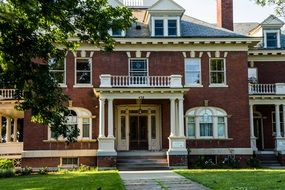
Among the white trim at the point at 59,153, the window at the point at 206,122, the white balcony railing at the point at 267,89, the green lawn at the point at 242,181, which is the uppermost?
the white balcony railing at the point at 267,89

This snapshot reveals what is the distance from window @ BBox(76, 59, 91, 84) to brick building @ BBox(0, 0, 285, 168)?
0.07 metres

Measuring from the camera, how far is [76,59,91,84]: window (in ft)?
98.4

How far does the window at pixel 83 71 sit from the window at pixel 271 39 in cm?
1388

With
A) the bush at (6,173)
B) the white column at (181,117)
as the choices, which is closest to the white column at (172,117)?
the white column at (181,117)

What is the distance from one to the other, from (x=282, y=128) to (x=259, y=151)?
3.39 metres

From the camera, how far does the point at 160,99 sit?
97.9ft

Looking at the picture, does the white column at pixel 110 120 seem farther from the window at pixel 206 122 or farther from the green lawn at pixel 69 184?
the green lawn at pixel 69 184

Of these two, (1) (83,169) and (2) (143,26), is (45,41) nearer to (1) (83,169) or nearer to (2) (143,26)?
(1) (83,169)

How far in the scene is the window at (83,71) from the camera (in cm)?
2998

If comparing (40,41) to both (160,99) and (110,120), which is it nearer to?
(110,120)

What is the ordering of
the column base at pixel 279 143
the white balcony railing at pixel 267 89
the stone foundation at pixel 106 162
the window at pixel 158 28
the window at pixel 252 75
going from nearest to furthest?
the stone foundation at pixel 106 162
the column base at pixel 279 143
the window at pixel 158 28
the white balcony railing at pixel 267 89
the window at pixel 252 75

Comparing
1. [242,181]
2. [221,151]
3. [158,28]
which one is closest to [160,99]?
[158,28]

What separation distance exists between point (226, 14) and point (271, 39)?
4.65 m

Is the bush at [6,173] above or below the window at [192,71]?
below
